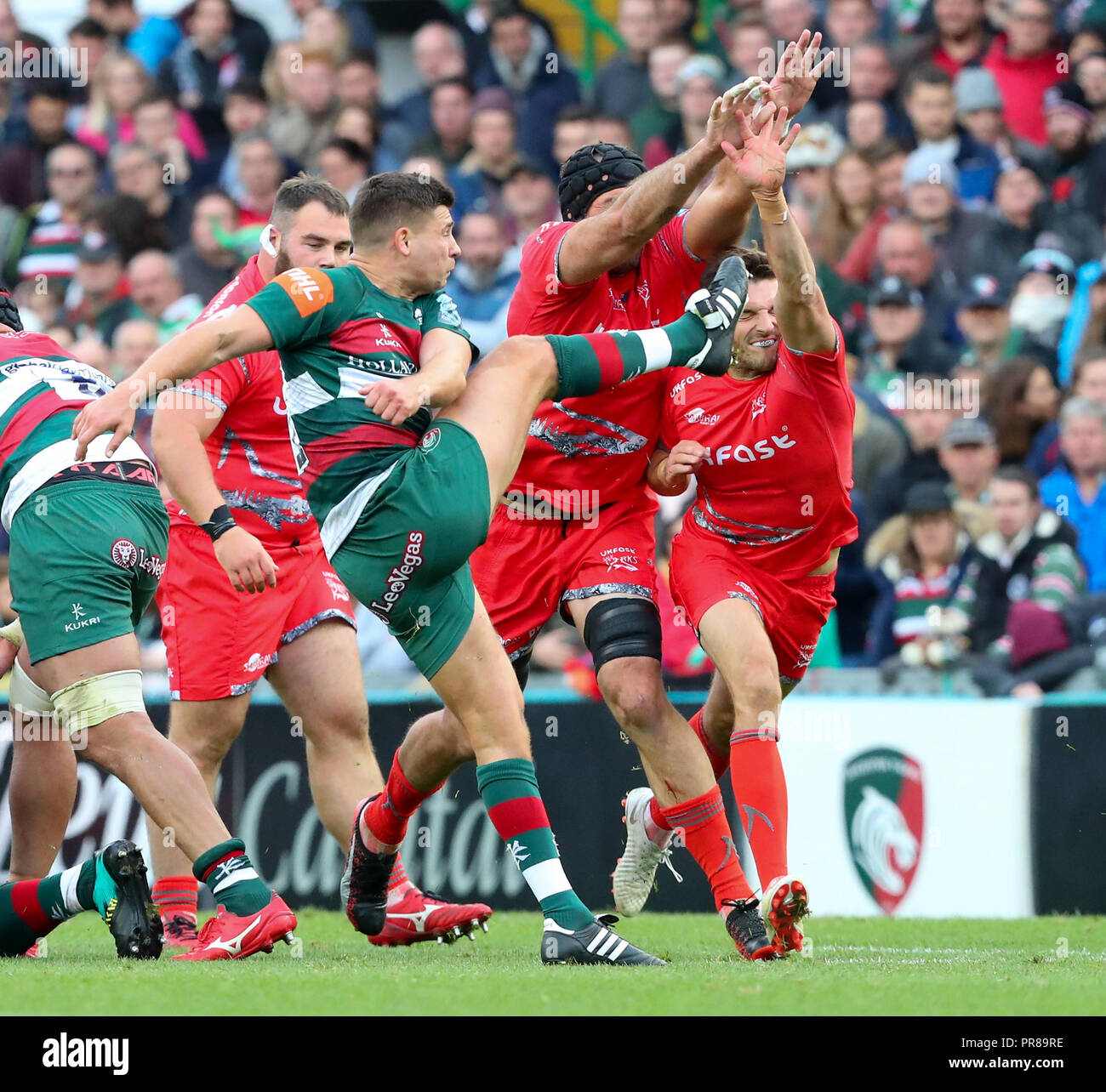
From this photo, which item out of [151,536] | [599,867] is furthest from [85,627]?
[599,867]

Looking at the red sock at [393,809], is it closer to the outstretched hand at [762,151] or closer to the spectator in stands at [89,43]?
the outstretched hand at [762,151]

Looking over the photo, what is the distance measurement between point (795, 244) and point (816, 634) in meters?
1.63

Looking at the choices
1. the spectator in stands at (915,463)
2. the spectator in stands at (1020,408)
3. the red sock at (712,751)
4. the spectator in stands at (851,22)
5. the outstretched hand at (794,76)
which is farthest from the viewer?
the spectator in stands at (851,22)

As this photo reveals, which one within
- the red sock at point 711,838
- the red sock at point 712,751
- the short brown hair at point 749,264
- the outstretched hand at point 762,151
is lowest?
the red sock at point 711,838

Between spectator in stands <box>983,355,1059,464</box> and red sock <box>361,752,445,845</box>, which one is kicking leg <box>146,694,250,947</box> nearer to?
red sock <box>361,752,445,845</box>

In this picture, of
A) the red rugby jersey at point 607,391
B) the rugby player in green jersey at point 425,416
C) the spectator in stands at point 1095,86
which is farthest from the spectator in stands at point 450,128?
the rugby player in green jersey at point 425,416

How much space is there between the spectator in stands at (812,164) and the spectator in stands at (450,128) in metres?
2.82

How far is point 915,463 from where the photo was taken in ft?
34.4

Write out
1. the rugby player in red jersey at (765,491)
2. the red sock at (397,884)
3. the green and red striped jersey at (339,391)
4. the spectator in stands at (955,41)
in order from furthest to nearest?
the spectator in stands at (955,41) < the red sock at (397,884) < the rugby player in red jersey at (765,491) < the green and red striped jersey at (339,391)

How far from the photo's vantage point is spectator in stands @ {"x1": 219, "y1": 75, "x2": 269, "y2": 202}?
47.6 feet

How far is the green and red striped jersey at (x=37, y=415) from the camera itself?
233 inches

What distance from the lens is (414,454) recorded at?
5457mm

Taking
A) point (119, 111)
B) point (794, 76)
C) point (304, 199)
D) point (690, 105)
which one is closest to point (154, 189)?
point (119, 111)

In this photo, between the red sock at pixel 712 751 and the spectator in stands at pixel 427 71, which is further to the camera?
the spectator in stands at pixel 427 71
